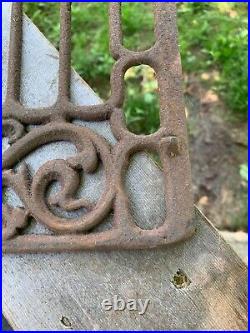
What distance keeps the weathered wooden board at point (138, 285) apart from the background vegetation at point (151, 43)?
93 centimetres

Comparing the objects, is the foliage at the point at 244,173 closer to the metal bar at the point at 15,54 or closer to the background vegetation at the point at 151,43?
the background vegetation at the point at 151,43

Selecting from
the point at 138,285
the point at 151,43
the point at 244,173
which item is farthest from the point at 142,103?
the point at 138,285

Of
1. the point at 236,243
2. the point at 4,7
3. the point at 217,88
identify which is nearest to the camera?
the point at 4,7

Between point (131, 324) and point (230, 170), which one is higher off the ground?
point (131, 324)

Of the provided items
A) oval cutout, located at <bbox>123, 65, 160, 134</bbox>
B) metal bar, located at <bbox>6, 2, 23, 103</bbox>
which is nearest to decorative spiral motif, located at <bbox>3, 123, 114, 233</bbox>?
metal bar, located at <bbox>6, 2, 23, 103</bbox>

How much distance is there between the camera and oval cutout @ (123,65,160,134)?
1.97 m

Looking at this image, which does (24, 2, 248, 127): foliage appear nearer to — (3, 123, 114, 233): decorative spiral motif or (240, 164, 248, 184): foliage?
(240, 164, 248, 184): foliage

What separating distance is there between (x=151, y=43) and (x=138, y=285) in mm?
1288

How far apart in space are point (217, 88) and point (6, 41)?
1.07 m

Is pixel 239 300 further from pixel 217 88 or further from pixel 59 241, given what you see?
pixel 217 88

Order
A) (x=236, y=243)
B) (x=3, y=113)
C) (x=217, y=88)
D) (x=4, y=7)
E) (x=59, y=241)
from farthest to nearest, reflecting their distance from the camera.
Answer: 1. (x=217, y=88)
2. (x=236, y=243)
3. (x=4, y=7)
4. (x=3, y=113)
5. (x=59, y=241)

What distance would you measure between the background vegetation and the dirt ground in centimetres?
4

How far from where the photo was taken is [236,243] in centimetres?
182

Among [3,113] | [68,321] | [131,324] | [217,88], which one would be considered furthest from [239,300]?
[217,88]
